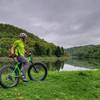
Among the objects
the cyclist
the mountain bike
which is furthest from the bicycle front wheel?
the cyclist

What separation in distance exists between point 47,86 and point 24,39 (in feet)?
10.8

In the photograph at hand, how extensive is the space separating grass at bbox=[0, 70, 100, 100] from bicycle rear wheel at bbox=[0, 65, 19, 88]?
35 cm

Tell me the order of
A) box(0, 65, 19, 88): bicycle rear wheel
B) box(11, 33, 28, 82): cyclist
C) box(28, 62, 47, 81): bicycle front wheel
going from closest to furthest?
box(0, 65, 19, 88): bicycle rear wheel → box(11, 33, 28, 82): cyclist → box(28, 62, 47, 81): bicycle front wheel

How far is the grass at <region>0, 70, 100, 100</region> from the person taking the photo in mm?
13070

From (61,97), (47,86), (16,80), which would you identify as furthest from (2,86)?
(61,97)

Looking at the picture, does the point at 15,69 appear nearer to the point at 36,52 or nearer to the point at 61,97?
the point at 61,97

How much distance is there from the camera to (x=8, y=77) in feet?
50.0

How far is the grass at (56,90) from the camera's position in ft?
42.9

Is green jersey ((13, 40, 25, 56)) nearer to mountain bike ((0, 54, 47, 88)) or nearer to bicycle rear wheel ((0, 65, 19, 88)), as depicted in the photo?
mountain bike ((0, 54, 47, 88))

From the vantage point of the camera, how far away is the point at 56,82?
16.7 meters

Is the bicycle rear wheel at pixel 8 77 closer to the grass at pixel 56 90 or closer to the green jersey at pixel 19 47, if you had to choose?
the grass at pixel 56 90

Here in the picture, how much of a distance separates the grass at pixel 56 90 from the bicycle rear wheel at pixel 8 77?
35cm

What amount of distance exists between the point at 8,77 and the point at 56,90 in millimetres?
2876

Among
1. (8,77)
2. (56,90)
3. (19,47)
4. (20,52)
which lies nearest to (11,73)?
(8,77)
